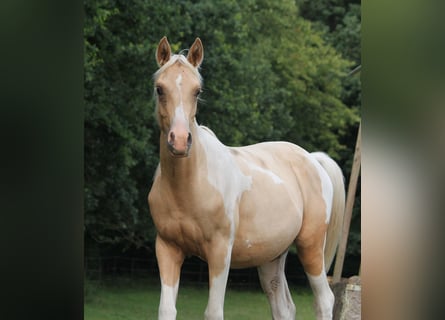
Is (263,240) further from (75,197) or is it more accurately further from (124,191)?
(124,191)

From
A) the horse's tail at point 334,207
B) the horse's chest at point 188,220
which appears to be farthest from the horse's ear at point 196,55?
the horse's tail at point 334,207

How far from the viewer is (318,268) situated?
6.29 m

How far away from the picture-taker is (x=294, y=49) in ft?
Result: 57.5

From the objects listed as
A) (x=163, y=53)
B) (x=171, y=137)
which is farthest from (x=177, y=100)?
(x=163, y=53)

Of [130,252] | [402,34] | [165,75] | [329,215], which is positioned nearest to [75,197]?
[402,34]

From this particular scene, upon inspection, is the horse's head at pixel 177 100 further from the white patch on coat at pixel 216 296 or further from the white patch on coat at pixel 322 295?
the white patch on coat at pixel 322 295

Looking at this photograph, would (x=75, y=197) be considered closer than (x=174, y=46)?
Yes

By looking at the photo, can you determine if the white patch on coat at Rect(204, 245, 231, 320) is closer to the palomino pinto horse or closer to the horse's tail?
the palomino pinto horse

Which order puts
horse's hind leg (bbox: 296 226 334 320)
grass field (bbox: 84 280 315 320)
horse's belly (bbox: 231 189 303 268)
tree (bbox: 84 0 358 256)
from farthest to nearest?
grass field (bbox: 84 280 315 320) → tree (bbox: 84 0 358 256) → horse's hind leg (bbox: 296 226 334 320) → horse's belly (bbox: 231 189 303 268)

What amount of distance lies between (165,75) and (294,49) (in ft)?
42.6

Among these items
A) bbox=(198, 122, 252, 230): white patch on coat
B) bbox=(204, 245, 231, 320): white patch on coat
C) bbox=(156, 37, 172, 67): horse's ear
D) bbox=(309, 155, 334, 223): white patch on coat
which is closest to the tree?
bbox=(309, 155, 334, 223): white patch on coat

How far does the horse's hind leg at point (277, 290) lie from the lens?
6.27 m

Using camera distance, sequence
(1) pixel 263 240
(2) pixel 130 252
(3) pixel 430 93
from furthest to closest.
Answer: (2) pixel 130 252 < (1) pixel 263 240 < (3) pixel 430 93

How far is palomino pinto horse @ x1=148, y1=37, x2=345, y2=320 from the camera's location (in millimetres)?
4805
